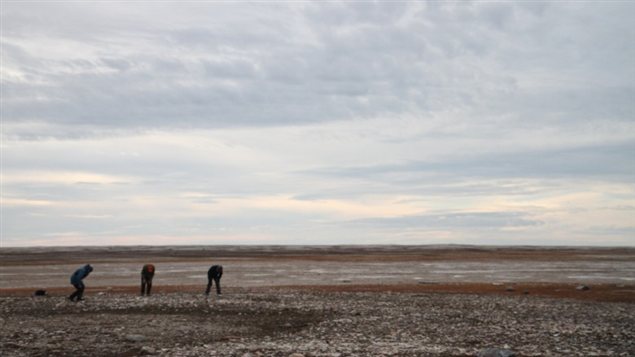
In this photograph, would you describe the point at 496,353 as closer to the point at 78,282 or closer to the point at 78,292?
the point at 78,282

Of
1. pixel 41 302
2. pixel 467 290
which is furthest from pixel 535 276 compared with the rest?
pixel 41 302

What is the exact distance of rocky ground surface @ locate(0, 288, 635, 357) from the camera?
18.0 meters

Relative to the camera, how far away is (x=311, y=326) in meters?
22.7

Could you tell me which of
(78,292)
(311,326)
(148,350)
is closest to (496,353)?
(311,326)

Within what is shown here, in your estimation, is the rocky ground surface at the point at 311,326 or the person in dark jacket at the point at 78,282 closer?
the rocky ground surface at the point at 311,326

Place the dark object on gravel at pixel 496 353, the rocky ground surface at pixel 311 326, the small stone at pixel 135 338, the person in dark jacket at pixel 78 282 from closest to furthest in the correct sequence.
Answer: the dark object on gravel at pixel 496 353, the rocky ground surface at pixel 311 326, the small stone at pixel 135 338, the person in dark jacket at pixel 78 282

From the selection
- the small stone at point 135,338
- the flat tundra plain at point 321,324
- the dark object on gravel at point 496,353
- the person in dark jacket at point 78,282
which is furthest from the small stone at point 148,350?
Answer: the person in dark jacket at point 78,282

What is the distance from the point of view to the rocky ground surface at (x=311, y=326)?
1800 cm

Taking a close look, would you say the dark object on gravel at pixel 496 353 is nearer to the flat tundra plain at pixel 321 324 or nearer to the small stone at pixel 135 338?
the flat tundra plain at pixel 321 324

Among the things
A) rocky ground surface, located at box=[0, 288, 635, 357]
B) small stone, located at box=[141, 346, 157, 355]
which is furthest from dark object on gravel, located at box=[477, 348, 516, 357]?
small stone, located at box=[141, 346, 157, 355]

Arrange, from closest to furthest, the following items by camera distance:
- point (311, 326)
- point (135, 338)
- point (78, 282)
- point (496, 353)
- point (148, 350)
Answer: point (496, 353) → point (148, 350) → point (135, 338) → point (311, 326) → point (78, 282)

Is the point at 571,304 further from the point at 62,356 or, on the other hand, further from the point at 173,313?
the point at 62,356

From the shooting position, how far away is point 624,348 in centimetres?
1827

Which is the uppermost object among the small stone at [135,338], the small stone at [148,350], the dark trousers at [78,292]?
the dark trousers at [78,292]
